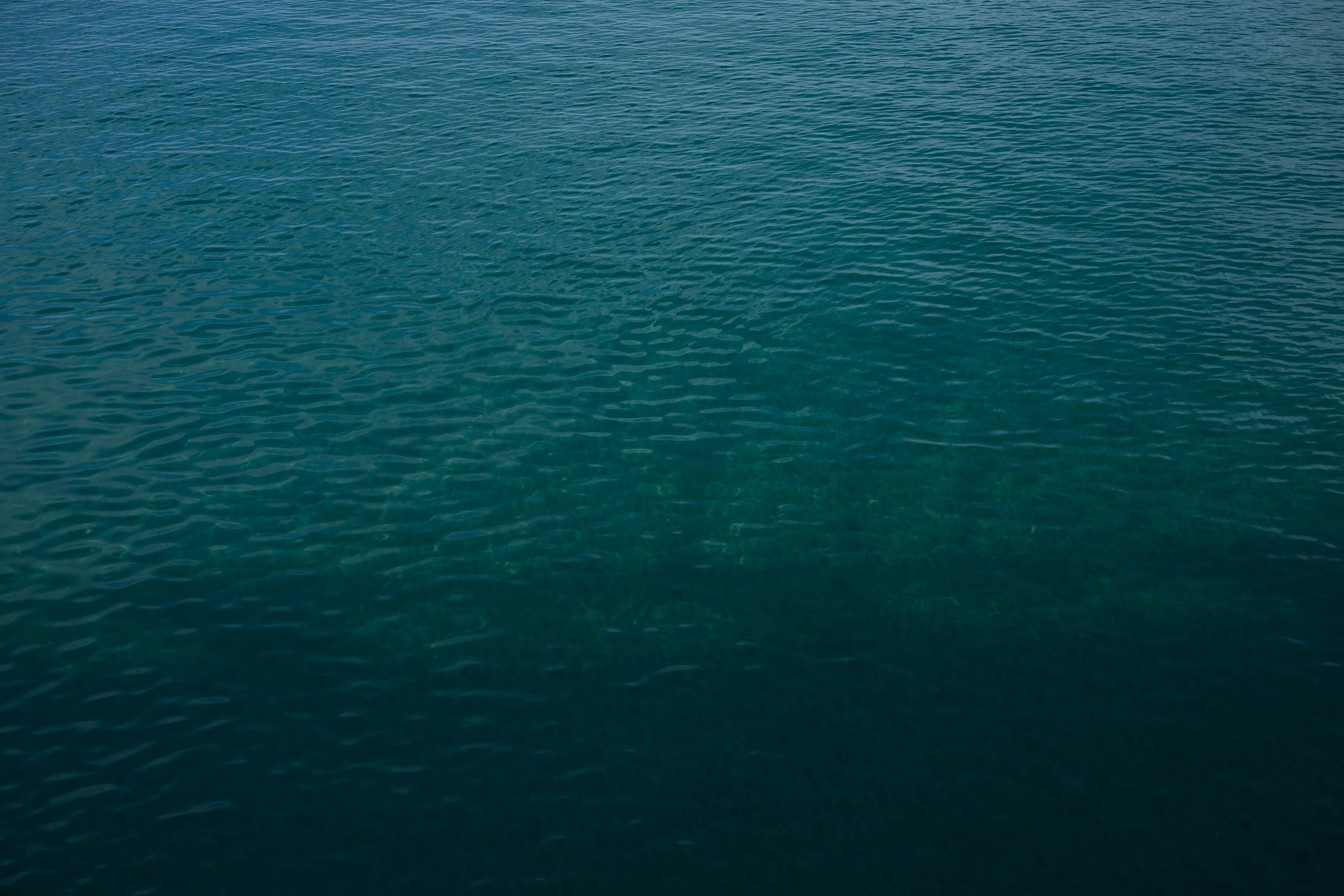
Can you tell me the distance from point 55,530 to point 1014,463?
31.1 meters

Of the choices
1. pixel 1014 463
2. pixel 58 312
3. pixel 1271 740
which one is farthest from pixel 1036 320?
pixel 58 312

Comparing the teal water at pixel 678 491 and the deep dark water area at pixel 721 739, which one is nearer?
the deep dark water area at pixel 721 739

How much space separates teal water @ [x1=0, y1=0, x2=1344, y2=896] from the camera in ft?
77.8

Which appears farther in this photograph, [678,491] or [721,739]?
[678,491]

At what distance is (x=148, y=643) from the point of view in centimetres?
2834

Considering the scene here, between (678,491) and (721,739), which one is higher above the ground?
(678,491)

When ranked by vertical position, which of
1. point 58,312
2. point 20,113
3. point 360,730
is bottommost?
point 360,730

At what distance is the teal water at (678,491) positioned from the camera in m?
23.7

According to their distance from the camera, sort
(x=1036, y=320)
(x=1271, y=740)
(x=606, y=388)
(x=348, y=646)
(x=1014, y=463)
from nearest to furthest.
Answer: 1. (x=1271, y=740)
2. (x=348, y=646)
3. (x=1014, y=463)
4. (x=606, y=388)
5. (x=1036, y=320)

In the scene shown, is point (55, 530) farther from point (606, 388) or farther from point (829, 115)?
point (829, 115)

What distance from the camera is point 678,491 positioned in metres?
33.8

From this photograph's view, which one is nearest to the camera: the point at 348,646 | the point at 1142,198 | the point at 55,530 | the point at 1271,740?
the point at 1271,740

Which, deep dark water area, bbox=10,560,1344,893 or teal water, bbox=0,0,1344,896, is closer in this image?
deep dark water area, bbox=10,560,1344,893

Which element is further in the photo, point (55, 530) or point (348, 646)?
point (55, 530)
